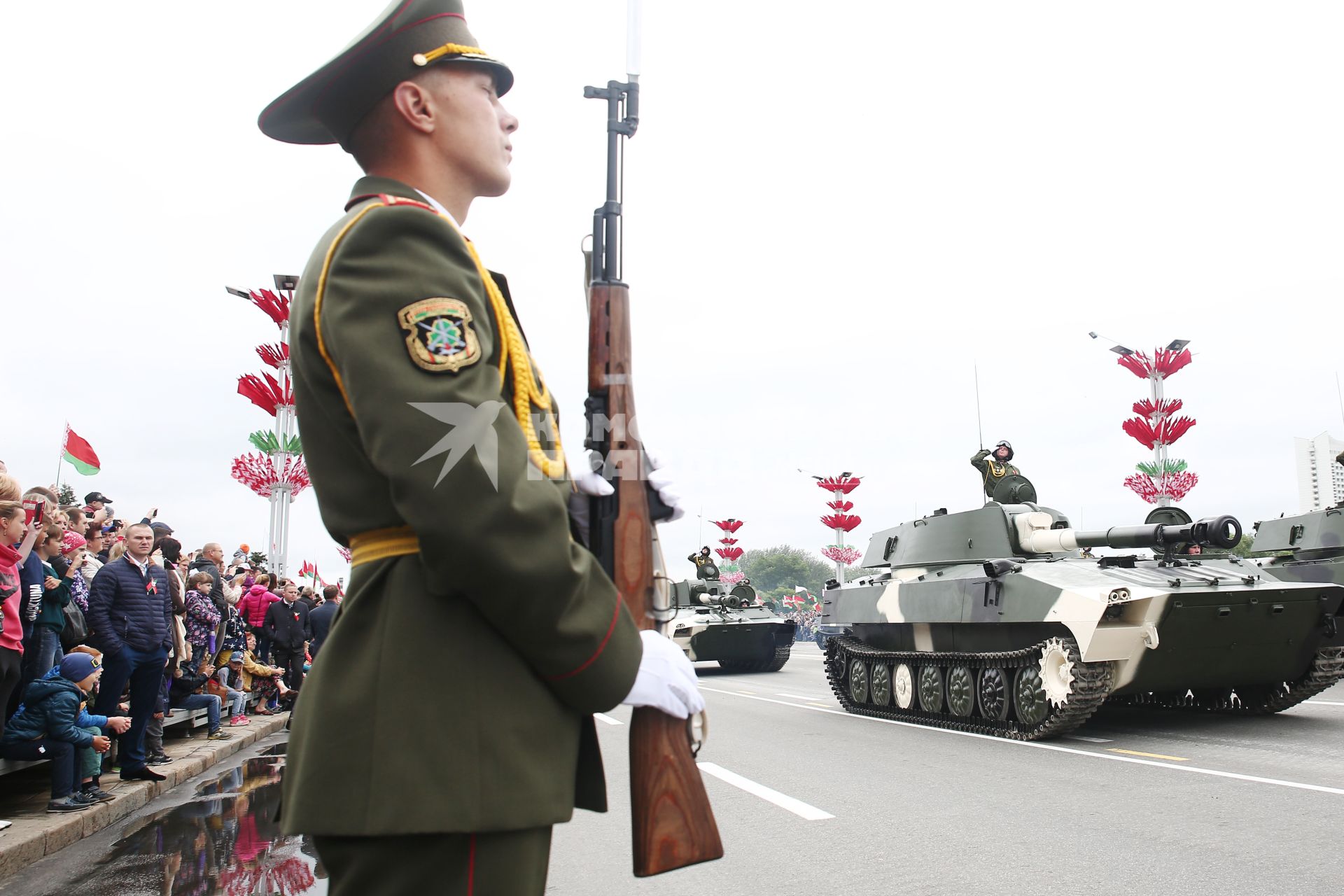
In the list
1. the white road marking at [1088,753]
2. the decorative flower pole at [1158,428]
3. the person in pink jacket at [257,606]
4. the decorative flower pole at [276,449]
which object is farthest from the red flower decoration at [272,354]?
the decorative flower pole at [1158,428]

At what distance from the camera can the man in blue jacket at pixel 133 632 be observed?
7.23 meters

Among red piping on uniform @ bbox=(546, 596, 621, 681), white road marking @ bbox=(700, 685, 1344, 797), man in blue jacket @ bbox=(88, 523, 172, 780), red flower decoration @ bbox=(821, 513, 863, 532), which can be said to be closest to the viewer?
red piping on uniform @ bbox=(546, 596, 621, 681)

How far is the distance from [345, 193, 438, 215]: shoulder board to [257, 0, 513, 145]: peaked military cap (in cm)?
22

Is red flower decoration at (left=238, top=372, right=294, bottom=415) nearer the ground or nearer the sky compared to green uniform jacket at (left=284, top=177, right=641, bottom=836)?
nearer the sky

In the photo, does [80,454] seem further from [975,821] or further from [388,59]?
[388,59]

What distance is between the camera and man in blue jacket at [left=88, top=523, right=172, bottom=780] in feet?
23.7

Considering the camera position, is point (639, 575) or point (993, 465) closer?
point (639, 575)

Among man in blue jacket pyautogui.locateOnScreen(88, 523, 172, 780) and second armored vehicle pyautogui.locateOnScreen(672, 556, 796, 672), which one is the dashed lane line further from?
second armored vehicle pyautogui.locateOnScreen(672, 556, 796, 672)

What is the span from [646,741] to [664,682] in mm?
144

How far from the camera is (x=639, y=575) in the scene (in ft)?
6.34

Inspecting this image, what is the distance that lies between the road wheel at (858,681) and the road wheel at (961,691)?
2020mm

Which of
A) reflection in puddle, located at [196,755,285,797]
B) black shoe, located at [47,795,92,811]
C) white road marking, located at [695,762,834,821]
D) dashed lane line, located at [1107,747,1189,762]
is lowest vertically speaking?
reflection in puddle, located at [196,755,285,797]

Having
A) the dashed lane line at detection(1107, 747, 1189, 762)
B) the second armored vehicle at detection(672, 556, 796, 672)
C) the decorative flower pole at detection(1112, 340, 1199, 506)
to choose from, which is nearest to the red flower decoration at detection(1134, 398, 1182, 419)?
the decorative flower pole at detection(1112, 340, 1199, 506)

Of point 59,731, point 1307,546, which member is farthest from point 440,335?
point 1307,546
